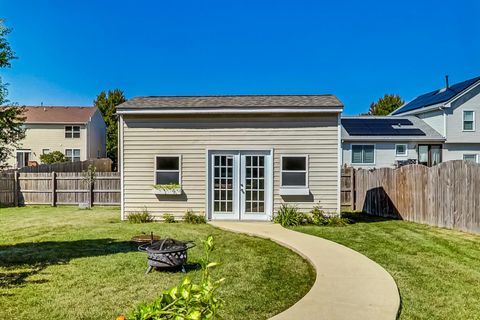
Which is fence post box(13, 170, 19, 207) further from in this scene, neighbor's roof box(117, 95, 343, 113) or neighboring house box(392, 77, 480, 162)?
neighboring house box(392, 77, 480, 162)

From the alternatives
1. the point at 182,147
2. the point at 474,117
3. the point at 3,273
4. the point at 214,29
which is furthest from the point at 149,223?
the point at 474,117

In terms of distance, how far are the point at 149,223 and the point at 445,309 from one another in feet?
28.6

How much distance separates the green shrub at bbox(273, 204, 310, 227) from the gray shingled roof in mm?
3234

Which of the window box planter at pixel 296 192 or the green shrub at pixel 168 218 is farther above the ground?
the window box planter at pixel 296 192

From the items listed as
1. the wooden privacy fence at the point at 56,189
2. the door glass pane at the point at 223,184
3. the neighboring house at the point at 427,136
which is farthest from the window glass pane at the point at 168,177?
the neighboring house at the point at 427,136

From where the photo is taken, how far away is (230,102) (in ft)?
39.6

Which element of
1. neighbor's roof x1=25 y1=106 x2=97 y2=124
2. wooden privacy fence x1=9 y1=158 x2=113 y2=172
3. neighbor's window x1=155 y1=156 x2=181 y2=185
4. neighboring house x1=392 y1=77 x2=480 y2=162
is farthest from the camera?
neighbor's roof x1=25 y1=106 x2=97 y2=124

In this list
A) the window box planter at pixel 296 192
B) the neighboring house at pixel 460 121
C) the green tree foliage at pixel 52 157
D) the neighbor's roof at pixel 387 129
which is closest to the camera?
the window box planter at pixel 296 192

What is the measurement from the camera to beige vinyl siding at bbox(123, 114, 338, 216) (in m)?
11.4

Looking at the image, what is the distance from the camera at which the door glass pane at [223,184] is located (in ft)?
38.0

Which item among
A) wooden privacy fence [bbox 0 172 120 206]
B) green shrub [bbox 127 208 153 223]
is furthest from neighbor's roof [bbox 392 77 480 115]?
wooden privacy fence [bbox 0 172 120 206]

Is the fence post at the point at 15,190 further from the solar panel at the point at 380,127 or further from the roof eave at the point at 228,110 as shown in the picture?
the solar panel at the point at 380,127

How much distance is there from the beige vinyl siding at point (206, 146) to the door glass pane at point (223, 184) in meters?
0.35

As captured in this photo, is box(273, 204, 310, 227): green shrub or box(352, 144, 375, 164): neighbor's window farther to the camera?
box(352, 144, 375, 164): neighbor's window
